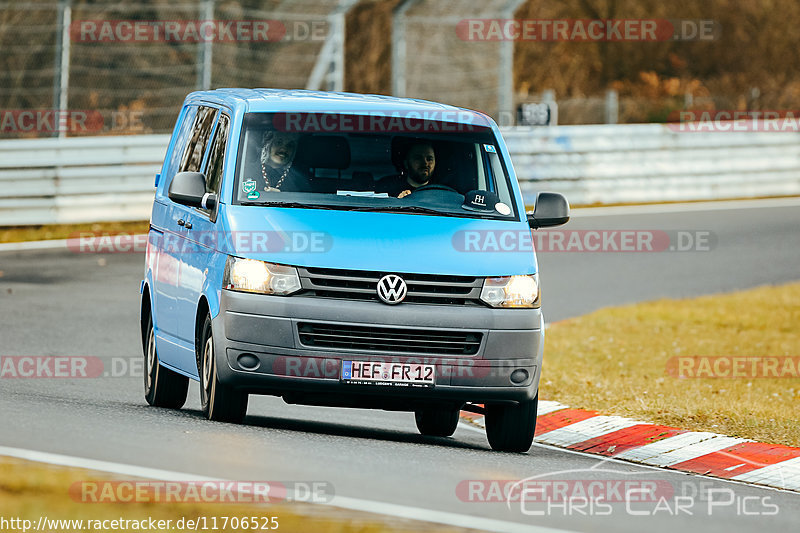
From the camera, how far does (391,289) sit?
29.7ft

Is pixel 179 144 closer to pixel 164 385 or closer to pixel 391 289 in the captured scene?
pixel 164 385

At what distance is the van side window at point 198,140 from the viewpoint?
35.2 feet

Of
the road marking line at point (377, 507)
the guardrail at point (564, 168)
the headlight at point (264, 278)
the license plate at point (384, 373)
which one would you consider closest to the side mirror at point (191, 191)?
the headlight at point (264, 278)

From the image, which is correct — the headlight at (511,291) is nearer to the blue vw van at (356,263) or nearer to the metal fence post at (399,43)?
the blue vw van at (356,263)

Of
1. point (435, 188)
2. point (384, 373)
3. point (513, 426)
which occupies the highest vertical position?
point (435, 188)

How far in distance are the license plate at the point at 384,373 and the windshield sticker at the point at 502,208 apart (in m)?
1.33

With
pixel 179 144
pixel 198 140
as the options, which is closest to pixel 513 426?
pixel 198 140

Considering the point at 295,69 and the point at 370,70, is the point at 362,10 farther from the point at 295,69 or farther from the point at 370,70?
the point at 295,69

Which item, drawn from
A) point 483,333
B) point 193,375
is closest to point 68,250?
point 193,375

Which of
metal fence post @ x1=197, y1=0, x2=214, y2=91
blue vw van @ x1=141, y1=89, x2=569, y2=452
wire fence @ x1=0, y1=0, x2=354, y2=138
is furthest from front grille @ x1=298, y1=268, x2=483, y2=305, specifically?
metal fence post @ x1=197, y1=0, x2=214, y2=91

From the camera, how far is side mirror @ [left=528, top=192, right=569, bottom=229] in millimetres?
10211

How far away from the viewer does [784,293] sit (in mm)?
19875

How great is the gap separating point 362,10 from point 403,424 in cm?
2207

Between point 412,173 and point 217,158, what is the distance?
3.97 feet
